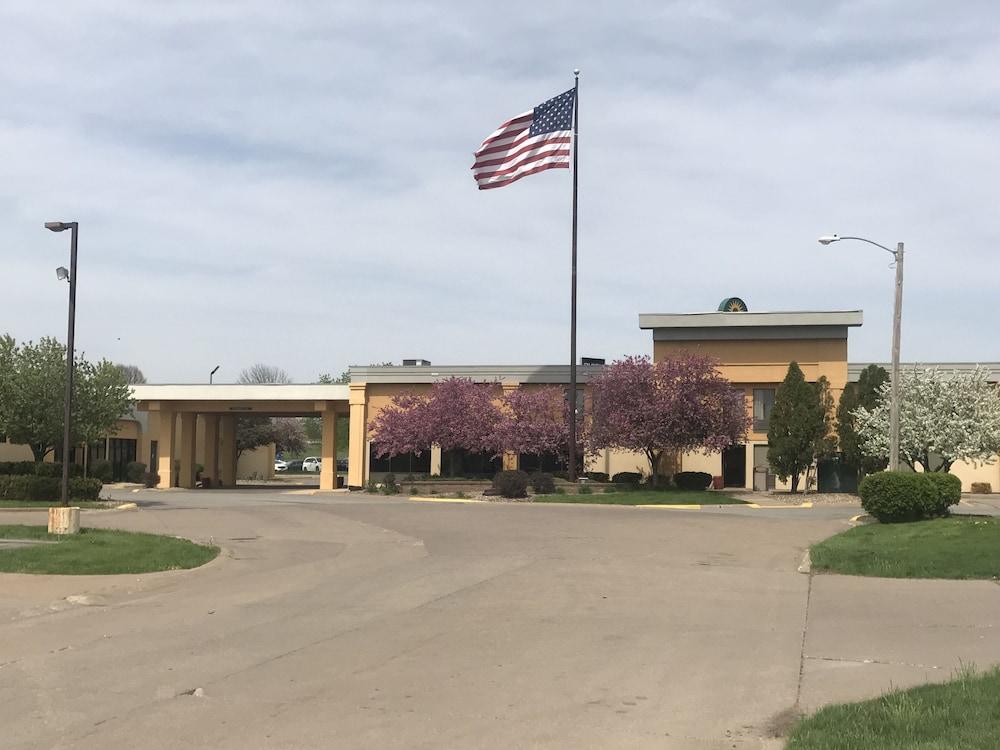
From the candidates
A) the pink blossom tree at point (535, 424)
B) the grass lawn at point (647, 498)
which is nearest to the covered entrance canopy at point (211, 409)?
the pink blossom tree at point (535, 424)

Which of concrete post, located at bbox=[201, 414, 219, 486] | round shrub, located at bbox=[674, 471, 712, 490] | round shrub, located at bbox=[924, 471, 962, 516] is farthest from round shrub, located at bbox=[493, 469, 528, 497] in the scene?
concrete post, located at bbox=[201, 414, 219, 486]

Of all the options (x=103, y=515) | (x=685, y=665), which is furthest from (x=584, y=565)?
(x=103, y=515)

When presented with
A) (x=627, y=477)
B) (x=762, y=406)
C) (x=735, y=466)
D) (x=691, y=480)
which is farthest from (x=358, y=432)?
(x=762, y=406)

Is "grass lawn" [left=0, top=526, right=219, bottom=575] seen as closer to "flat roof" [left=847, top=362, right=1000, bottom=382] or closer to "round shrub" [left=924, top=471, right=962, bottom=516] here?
"round shrub" [left=924, top=471, right=962, bottom=516]

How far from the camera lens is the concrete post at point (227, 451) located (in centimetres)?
6172

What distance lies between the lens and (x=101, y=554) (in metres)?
16.7

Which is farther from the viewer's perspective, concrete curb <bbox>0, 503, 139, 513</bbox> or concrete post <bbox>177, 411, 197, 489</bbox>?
concrete post <bbox>177, 411, 197, 489</bbox>

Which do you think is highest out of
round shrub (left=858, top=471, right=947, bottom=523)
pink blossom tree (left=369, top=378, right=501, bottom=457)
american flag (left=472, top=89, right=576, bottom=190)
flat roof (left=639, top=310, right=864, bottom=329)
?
american flag (left=472, top=89, right=576, bottom=190)

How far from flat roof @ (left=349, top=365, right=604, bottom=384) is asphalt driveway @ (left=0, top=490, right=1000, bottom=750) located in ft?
94.9

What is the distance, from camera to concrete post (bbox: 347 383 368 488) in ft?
165

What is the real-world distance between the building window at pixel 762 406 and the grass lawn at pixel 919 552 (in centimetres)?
2602

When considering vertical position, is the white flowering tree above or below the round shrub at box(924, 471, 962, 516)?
above

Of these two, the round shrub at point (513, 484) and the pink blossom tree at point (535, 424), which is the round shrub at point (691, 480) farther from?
the round shrub at point (513, 484)

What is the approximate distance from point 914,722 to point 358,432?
44708mm
